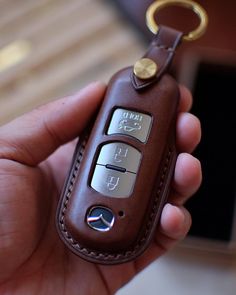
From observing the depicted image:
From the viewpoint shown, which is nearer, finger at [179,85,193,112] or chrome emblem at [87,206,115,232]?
chrome emblem at [87,206,115,232]

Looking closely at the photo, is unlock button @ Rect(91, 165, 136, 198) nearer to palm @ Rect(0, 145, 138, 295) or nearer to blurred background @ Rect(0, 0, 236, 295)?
palm @ Rect(0, 145, 138, 295)

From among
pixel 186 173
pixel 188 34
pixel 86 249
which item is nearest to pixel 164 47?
pixel 188 34

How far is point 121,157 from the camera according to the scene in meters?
0.56

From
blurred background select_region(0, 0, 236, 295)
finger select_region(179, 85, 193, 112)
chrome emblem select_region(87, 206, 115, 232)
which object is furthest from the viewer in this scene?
blurred background select_region(0, 0, 236, 295)

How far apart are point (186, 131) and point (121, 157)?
0.30 ft

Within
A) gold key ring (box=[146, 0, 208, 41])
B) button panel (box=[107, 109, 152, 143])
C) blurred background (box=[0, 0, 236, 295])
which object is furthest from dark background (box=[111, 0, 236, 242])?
button panel (box=[107, 109, 152, 143])

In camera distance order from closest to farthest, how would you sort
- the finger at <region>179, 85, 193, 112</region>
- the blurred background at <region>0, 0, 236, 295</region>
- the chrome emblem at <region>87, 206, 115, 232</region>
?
the chrome emblem at <region>87, 206, 115, 232</region> → the finger at <region>179, 85, 193, 112</region> → the blurred background at <region>0, 0, 236, 295</region>

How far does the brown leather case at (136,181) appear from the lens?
54 centimetres

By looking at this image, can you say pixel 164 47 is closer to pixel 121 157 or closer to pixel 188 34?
pixel 188 34

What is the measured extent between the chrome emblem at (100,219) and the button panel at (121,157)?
0.05 meters

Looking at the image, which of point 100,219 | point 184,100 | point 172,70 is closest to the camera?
point 100,219

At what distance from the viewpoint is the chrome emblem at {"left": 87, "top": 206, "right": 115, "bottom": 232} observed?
0.53 m

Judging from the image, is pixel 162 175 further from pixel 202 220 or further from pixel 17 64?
pixel 17 64

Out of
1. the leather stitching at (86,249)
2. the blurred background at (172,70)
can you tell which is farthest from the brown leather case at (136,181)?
the blurred background at (172,70)
